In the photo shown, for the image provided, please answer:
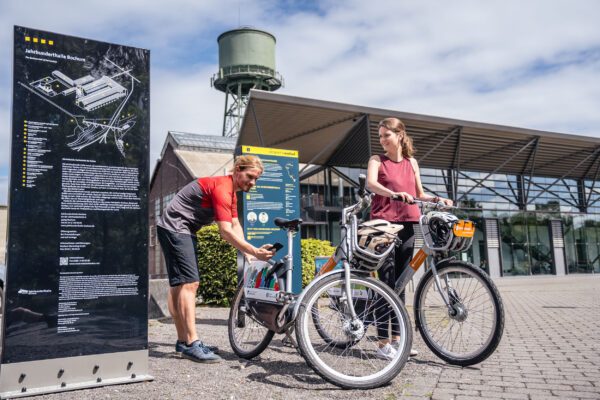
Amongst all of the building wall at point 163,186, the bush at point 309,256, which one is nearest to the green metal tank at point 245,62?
the building wall at point 163,186

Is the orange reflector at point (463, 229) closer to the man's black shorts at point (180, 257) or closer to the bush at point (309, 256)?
the man's black shorts at point (180, 257)

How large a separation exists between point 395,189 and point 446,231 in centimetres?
69

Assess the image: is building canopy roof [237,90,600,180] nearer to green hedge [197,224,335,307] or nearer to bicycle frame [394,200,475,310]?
green hedge [197,224,335,307]

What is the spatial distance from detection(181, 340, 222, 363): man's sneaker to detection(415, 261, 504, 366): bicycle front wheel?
1.72 meters

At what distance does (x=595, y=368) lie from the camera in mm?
3926

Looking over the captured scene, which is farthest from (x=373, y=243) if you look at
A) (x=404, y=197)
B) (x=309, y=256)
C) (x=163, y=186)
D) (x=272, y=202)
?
(x=163, y=186)

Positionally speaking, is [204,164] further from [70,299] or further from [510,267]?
[70,299]

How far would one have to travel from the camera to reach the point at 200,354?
4.27 meters

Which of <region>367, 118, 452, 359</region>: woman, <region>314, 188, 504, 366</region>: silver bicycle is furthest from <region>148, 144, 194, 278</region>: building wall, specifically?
<region>314, 188, 504, 366</region>: silver bicycle

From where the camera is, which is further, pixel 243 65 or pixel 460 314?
pixel 243 65

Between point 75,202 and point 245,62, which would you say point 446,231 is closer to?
point 75,202

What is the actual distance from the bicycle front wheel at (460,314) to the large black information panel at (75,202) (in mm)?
2254

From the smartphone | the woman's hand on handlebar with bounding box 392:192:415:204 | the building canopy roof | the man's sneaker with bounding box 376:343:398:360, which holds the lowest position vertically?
the man's sneaker with bounding box 376:343:398:360

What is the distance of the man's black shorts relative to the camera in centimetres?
435
